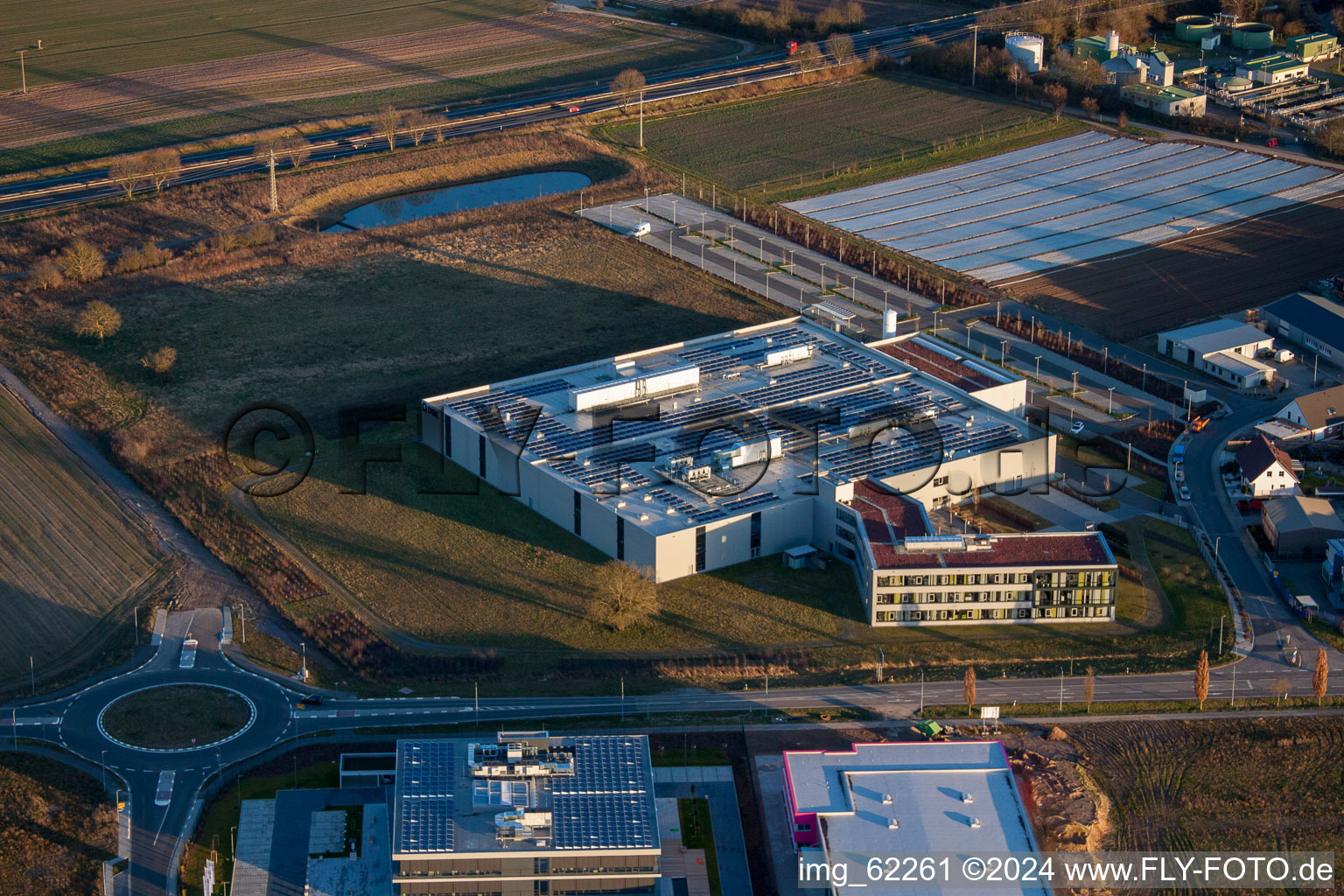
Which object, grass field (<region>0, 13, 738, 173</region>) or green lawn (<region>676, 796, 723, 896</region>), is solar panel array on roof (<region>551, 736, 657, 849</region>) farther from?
grass field (<region>0, 13, 738, 173</region>)

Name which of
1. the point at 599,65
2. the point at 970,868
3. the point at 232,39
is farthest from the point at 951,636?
the point at 232,39

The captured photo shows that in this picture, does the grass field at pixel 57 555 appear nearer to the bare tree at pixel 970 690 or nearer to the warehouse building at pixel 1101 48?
the bare tree at pixel 970 690

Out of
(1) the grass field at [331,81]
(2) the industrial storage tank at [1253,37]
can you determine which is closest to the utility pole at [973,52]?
(1) the grass field at [331,81]

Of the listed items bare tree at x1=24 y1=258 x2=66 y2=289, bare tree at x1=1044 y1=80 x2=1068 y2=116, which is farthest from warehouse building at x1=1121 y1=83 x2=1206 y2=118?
bare tree at x1=24 y1=258 x2=66 y2=289

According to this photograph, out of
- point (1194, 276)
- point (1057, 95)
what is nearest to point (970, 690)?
point (1194, 276)

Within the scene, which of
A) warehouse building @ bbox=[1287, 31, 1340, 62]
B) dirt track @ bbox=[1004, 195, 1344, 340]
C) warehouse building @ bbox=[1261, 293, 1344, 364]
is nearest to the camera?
warehouse building @ bbox=[1261, 293, 1344, 364]

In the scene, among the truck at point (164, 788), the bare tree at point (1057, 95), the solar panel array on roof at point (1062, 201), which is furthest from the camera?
the bare tree at point (1057, 95)
